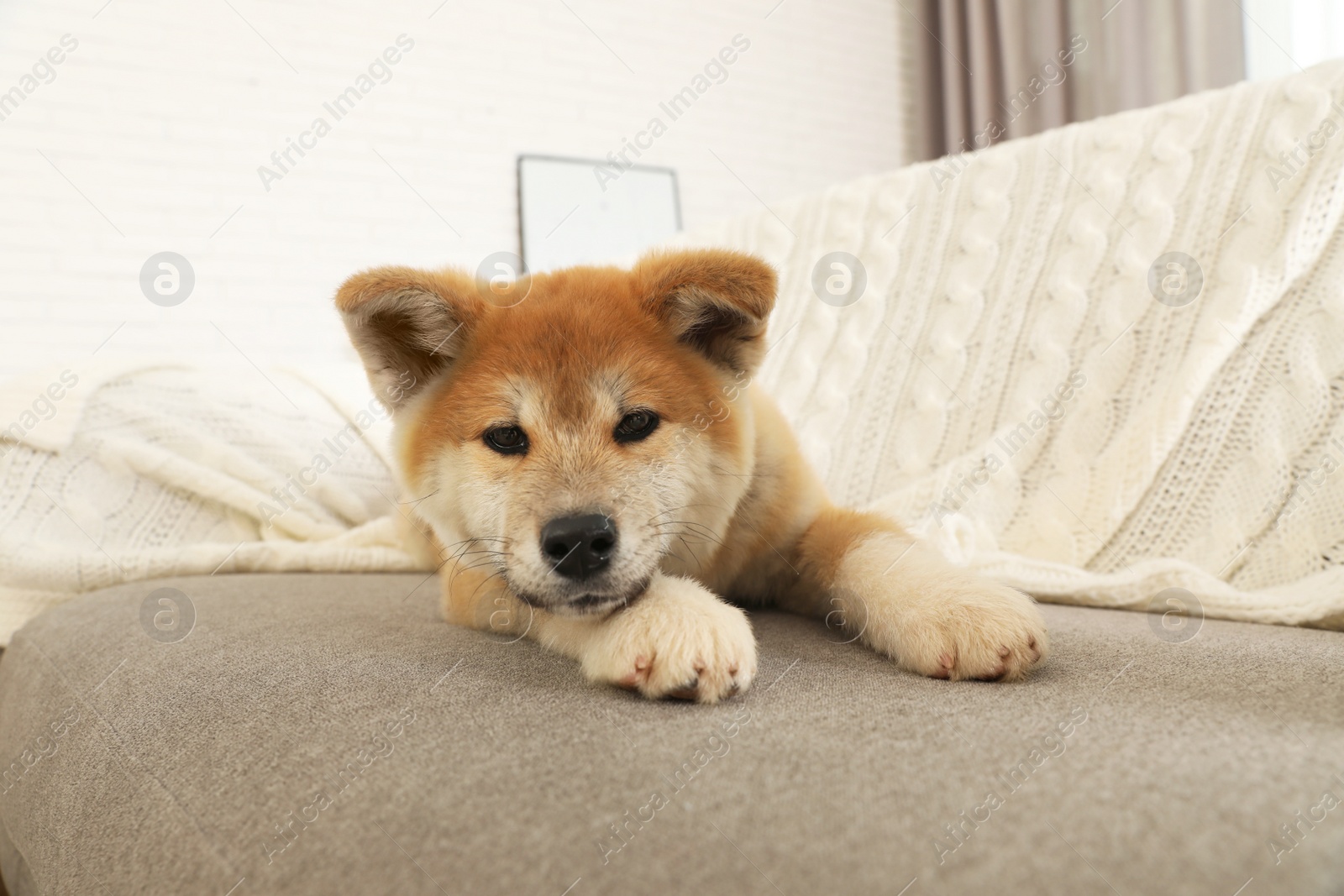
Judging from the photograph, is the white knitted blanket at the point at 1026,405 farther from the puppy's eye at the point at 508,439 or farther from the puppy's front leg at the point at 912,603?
the puppy's eye at the point at 508,439

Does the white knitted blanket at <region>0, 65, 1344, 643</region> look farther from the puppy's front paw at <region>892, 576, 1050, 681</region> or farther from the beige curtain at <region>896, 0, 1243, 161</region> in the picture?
the beige curtain at <region>896, 0, 1243, 161</region>

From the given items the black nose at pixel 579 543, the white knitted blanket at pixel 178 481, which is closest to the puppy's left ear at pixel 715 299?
the black nose at pixel 579 543

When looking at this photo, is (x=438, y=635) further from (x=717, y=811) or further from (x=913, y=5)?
(x=913, y=5)

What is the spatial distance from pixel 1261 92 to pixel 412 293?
1.77m

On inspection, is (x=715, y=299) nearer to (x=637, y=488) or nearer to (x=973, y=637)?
(x=637, y=488)

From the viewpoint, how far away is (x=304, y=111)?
4.02 meters

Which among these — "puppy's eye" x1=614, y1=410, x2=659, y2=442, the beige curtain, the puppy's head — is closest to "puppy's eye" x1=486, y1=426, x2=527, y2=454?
the puppy's head

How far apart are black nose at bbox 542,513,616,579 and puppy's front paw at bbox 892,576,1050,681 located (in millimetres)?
375

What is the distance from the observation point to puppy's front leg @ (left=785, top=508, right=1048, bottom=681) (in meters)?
0.94

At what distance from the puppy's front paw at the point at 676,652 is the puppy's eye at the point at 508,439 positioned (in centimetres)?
31

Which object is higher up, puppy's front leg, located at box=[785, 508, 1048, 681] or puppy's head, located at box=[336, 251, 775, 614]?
puppy's head, located at box=[336, 251, 775, 614]

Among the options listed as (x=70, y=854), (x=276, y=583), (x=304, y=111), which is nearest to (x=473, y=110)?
(x=304, y=111)

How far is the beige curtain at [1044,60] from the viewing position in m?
3.83

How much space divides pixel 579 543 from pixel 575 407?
0.25 meters
